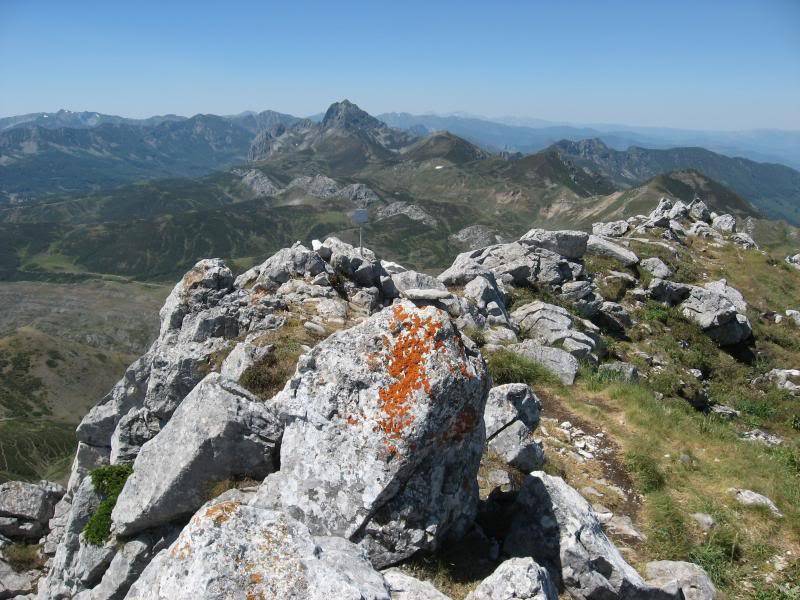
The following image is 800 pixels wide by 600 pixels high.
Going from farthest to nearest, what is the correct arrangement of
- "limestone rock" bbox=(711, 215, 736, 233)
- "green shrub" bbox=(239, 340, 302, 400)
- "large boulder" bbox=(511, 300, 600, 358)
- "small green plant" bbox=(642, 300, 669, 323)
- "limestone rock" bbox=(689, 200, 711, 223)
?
"limestone rock" bbox=(689, 200, 711, 223), "limestone rock" bbox=(711, 215, 736, 233), "small green plant" bbox=(642, 300, 669, 323), "large boulder" bbox=(511, 300, 600, 358), "green shrub" bbox=(239, 340, 302, 400)

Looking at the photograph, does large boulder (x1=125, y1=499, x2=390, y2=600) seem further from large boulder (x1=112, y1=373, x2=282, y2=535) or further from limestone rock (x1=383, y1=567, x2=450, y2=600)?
large boulder (x1=112, y1=373, x2=282, y2=535)

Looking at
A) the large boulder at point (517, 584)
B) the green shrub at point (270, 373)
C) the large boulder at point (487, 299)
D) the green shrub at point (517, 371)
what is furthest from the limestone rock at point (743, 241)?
the large boulder at point (517, 584)

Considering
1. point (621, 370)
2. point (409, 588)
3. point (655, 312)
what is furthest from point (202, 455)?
point (655, 312)

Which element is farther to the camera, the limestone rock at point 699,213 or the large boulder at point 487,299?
the limestone rock at point 699,213

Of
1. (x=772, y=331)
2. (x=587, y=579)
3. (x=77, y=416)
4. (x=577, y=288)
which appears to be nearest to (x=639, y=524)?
(x=587, y=579)

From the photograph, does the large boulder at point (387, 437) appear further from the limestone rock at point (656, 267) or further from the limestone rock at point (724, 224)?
the limestone rock at point (724, 224)

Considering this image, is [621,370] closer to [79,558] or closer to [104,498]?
[104,498]

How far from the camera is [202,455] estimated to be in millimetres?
10867

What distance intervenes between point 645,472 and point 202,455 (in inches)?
465

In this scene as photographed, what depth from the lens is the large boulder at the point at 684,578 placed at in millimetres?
9594

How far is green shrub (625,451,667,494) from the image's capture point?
13539 millimetres

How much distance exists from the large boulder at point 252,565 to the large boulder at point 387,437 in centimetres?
123

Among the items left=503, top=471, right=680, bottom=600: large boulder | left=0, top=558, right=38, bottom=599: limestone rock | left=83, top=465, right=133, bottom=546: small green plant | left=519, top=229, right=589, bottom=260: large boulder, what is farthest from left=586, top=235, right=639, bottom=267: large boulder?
left=0, top=558, right=38, bottom=599: limestone rock

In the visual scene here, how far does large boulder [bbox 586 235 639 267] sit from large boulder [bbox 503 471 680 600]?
33084mm
